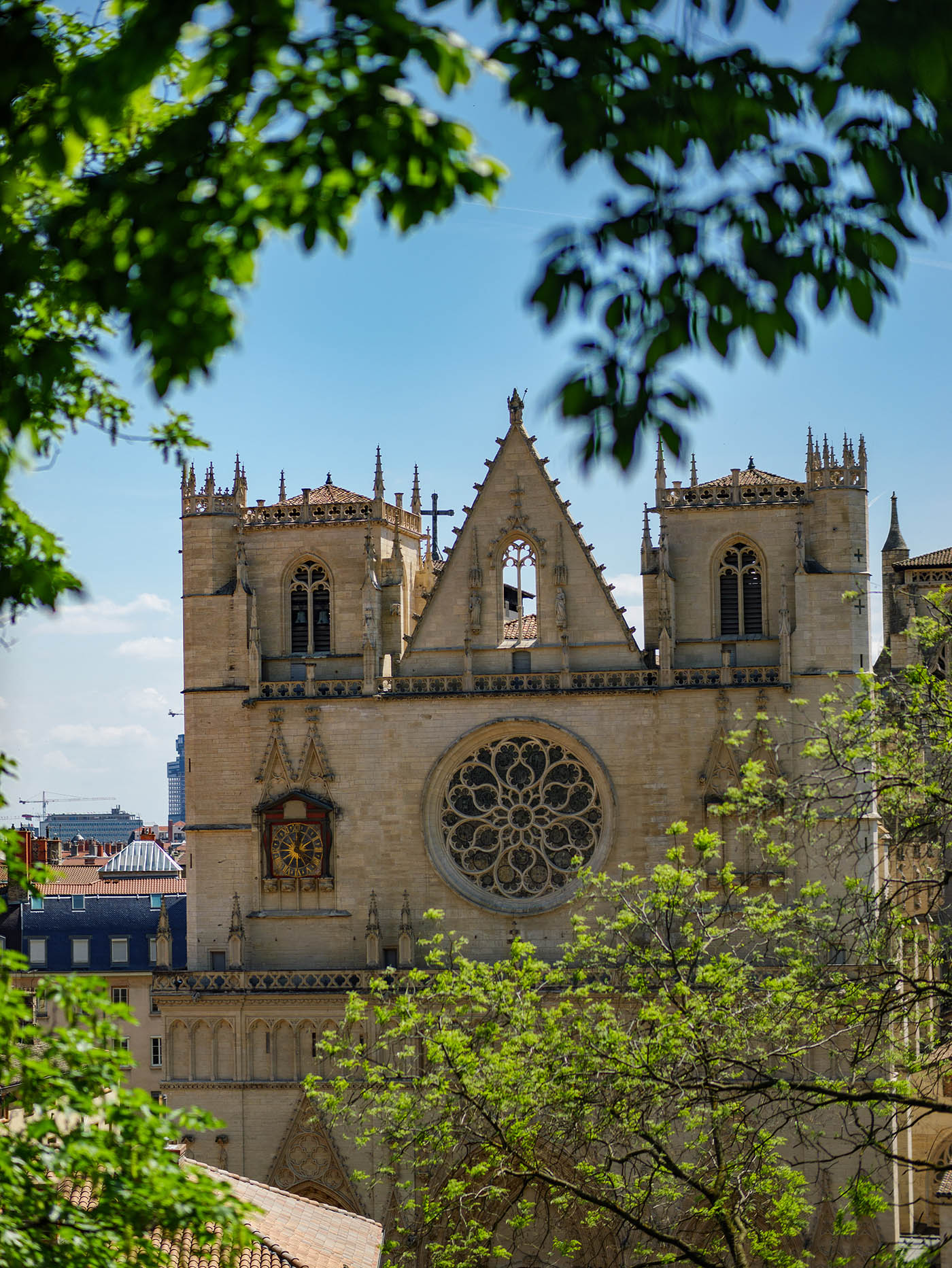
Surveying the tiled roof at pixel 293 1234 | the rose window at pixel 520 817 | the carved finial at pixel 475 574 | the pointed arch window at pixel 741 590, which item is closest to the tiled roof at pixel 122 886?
the rose window at pixel 520 817

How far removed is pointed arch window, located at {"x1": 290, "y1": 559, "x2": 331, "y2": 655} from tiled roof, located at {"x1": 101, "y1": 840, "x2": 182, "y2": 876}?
33.8m

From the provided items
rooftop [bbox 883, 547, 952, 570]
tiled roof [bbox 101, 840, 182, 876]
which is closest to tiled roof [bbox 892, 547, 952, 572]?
rooftop [bbox 883, 547, 952, 570]

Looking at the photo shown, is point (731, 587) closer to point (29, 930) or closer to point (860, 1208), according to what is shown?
point (860, 1208)

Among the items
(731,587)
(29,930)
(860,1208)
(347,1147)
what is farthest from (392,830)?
(29,930)

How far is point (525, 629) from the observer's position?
38.3 m

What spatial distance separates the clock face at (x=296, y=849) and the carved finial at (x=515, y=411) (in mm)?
10259

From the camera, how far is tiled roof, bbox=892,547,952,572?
5100 cm

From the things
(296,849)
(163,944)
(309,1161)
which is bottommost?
(309,1161)

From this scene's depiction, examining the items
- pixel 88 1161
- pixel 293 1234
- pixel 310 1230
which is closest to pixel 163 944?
pixel 310 1230

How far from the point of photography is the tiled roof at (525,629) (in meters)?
37.3

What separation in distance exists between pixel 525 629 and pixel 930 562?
61.8 ft

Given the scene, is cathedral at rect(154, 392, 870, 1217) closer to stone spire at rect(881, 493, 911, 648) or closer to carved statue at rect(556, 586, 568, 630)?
carved statue at rect(556, 586, 568, 630)

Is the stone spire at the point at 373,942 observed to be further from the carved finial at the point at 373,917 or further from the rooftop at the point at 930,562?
the rooftop at the point at 930,562

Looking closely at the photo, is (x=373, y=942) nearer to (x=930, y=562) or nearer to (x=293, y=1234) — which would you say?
(x=293, y=1234)
